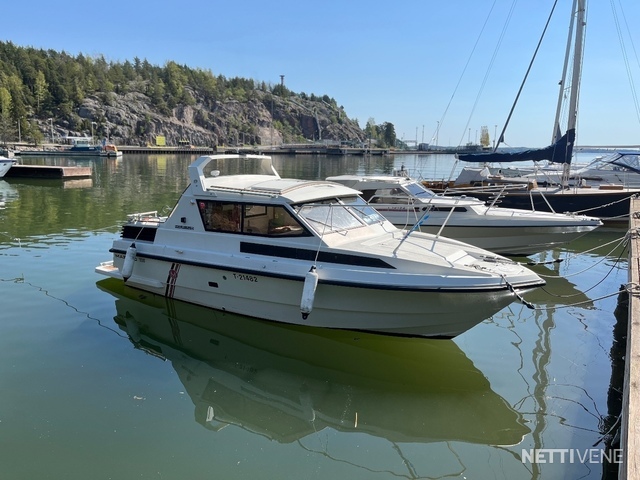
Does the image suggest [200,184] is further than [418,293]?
Yes

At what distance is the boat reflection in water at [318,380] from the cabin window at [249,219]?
Result: 1.76 meters

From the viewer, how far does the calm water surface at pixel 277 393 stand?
549cm

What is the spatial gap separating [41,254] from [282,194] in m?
9.18

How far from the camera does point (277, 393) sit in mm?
7000

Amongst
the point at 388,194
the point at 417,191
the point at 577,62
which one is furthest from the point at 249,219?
the point at 577,62

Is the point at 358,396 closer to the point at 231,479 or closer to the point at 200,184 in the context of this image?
the point at 231,479

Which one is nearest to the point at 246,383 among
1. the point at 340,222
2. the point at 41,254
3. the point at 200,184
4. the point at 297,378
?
the point at 297,378

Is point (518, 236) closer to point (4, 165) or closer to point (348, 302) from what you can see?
point (348, 302)

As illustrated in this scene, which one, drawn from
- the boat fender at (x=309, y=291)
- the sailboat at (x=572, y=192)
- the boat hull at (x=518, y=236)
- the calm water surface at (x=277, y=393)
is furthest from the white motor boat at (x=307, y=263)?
the sailboat at (x=572, y=192)

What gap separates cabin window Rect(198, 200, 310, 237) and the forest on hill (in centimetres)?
10394

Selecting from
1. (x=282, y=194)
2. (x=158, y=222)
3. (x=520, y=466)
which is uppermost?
Result: (x=282, y=194)

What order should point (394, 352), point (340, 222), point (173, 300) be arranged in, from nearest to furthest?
point (394, 352) < point (340, 222) < point (173, 300)

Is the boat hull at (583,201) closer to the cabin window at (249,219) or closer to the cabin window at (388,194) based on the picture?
the cabin window at (388,194)

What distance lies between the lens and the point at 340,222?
351 inches
